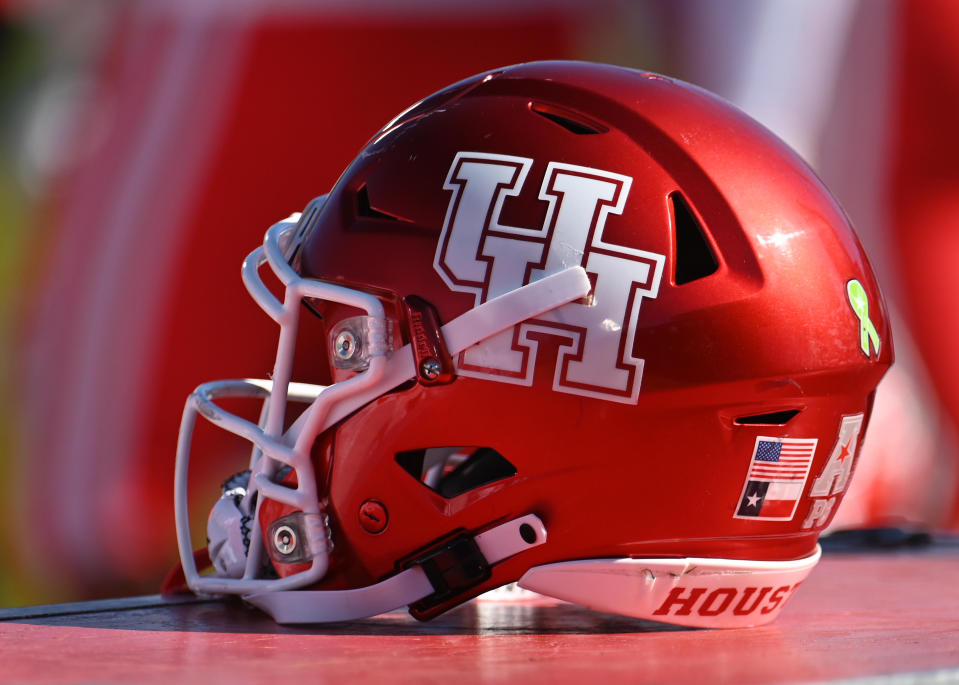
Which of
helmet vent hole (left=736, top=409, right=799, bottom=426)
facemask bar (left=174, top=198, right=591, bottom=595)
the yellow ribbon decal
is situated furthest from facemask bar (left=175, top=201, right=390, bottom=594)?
the yellow ribbon decal

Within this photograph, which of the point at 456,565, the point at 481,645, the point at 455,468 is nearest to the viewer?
the point at 481,645

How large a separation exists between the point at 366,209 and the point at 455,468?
1.42 ft

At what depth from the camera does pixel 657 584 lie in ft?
4.40

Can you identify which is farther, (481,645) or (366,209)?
(366,209)

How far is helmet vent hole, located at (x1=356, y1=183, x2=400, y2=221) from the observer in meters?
1.42

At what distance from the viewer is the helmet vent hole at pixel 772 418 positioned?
134 centimetres

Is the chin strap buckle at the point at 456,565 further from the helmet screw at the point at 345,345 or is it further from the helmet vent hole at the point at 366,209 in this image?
the helmet vent hole at the point at 366,209

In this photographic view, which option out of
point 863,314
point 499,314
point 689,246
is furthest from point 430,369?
point 863,314

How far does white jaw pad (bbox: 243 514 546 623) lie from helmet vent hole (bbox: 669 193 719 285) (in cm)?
37

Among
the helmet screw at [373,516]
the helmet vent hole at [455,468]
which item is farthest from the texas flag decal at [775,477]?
the helmet screw at [373,516]

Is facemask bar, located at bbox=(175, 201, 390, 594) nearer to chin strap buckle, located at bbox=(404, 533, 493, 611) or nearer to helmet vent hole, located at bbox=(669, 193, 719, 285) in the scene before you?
chin strap buckle, located at bbox=(404, 533, 493, 611)

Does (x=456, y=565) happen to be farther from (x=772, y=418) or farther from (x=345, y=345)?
(x=772, y=418)

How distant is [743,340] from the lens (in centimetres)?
131

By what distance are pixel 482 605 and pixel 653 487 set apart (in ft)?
1.38
